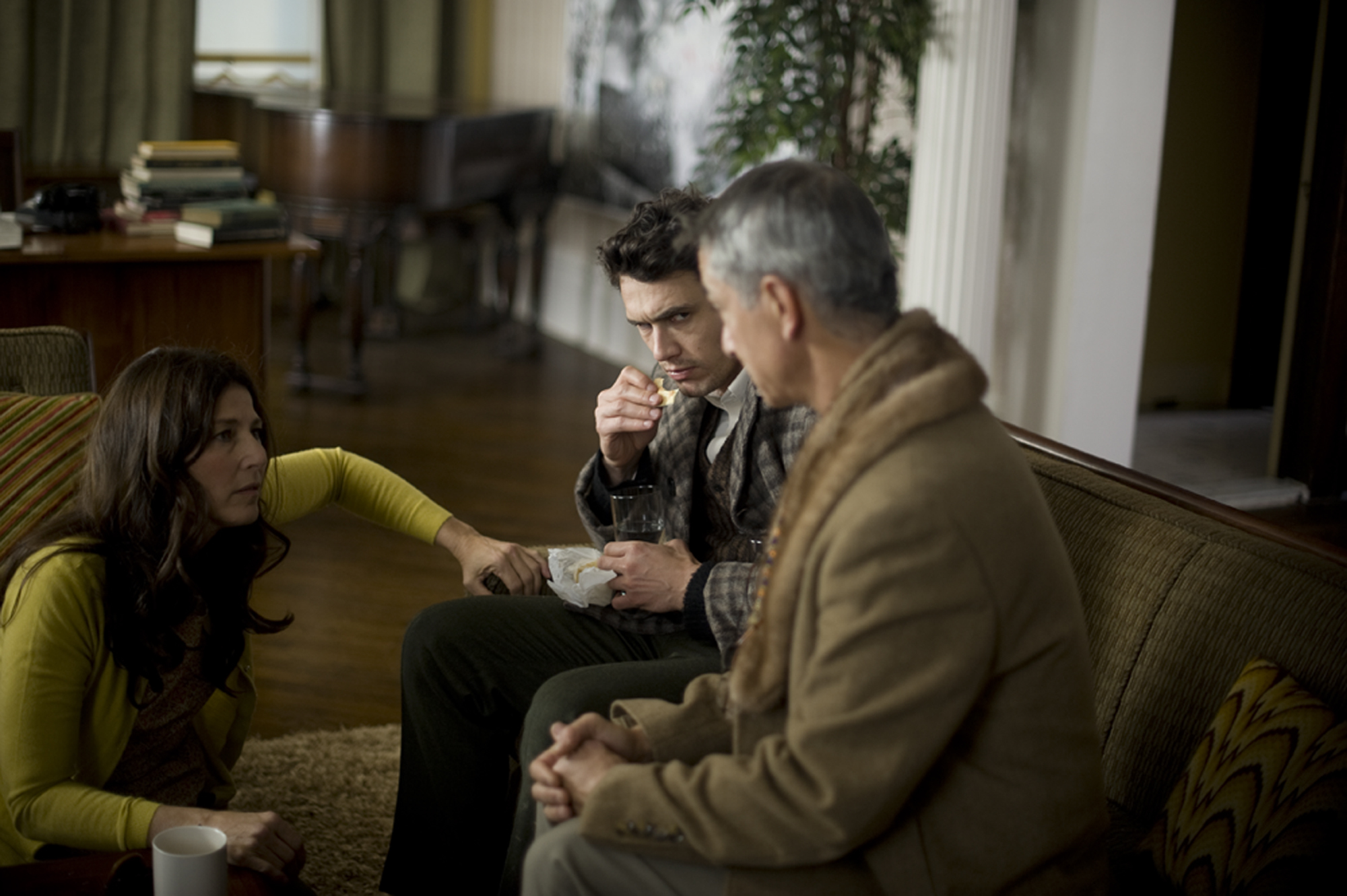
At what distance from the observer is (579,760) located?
143 centimetres

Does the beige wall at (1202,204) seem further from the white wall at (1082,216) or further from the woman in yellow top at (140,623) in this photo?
the woman in yellow top at (140,623)

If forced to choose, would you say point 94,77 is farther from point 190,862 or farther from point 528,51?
point 190,862

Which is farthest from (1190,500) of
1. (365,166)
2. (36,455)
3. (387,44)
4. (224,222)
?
(387,44)

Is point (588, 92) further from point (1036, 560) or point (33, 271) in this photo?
point (1036, 560)

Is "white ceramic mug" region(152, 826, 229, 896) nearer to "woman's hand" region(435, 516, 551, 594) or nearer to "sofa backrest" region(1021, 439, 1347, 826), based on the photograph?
"woman's hand" region(435, 516, 551, 594)

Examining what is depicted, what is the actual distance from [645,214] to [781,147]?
2.97 meters

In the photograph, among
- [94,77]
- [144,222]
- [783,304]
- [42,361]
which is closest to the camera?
[783,304]

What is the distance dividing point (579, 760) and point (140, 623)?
68 cm

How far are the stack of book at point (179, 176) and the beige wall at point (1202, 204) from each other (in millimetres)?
3834

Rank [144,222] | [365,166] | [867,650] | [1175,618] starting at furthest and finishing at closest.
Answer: [365,166]
[144,222]
[1175,618]
[867,650]

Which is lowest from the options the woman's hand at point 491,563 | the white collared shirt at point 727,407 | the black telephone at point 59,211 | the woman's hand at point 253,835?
the woman's hand at point 253,835

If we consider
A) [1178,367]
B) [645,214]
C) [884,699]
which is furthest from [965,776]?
[1178,367]

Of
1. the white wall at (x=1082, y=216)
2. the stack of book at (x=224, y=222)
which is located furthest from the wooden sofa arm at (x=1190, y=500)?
the stack of book at (x=224, y=222)

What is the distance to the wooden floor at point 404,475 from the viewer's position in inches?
120
